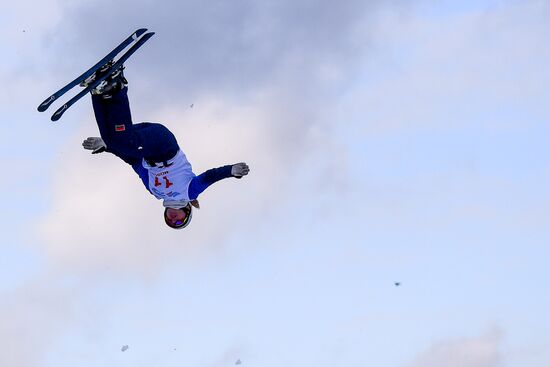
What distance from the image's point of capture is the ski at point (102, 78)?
2027 cm

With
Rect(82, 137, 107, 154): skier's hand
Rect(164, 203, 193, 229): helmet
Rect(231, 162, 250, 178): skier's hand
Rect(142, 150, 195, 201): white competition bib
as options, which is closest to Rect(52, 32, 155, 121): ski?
Rect(82, 137, 107, 154): skier's hand

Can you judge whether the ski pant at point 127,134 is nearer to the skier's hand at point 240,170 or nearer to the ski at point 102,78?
the ski at point 102,78

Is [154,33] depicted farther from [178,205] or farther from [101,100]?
[178,205]

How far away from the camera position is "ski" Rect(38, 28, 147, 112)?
19734 mm

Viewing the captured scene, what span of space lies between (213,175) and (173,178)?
38.8 inches

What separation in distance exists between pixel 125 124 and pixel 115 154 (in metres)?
1.31

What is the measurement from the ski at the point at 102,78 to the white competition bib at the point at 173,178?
10.6ft

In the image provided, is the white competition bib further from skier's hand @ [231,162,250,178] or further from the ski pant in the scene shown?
skier's hand @ [231,162,250,178]

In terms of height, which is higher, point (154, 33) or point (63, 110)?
point (154, 33)

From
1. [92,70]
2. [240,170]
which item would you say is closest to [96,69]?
[92,70]

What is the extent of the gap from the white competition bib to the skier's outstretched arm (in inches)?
6.0

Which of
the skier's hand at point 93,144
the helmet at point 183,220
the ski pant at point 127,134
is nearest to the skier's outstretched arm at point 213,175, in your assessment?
the helmet at point 183,220

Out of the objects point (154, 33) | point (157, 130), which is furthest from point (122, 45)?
point (157, 130)

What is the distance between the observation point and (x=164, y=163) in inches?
912
